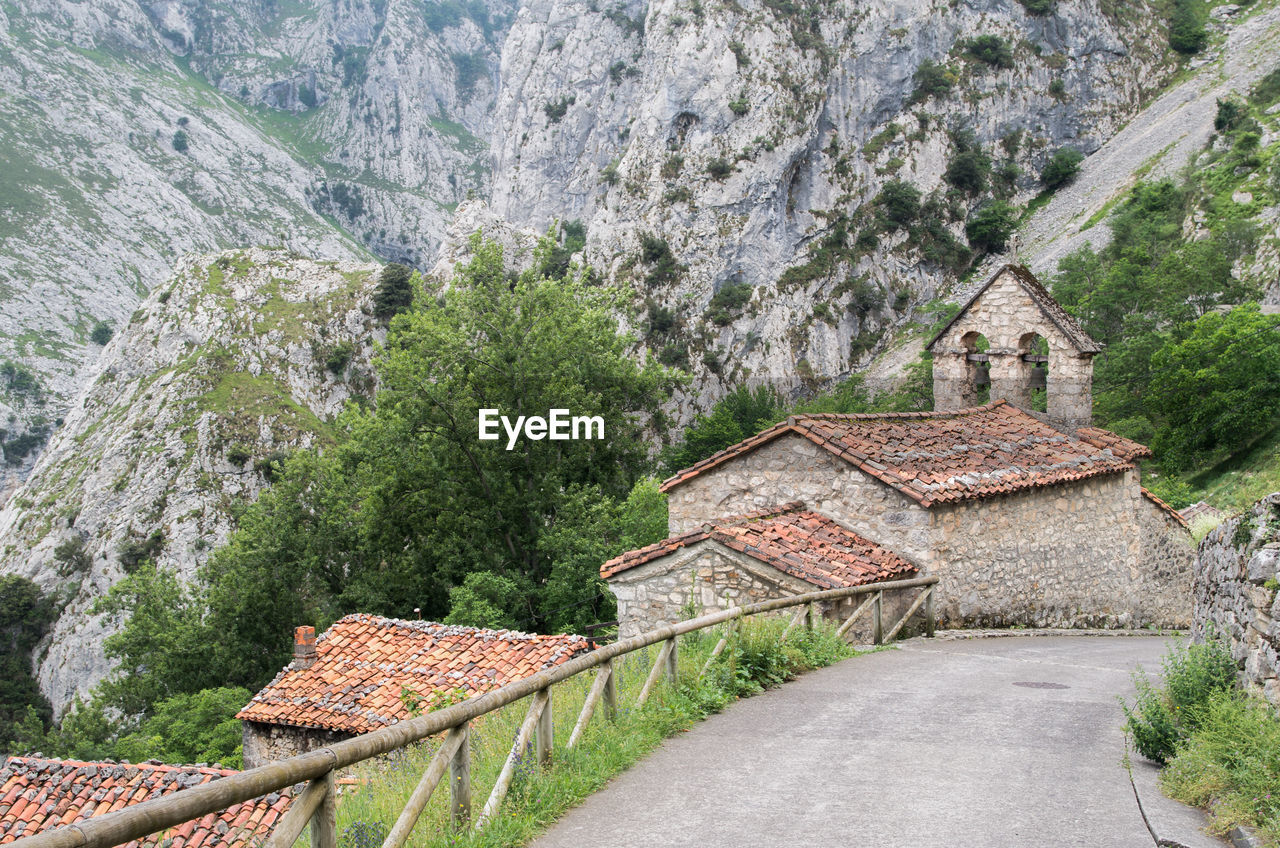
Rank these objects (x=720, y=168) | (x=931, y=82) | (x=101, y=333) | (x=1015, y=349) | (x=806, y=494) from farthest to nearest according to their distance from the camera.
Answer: (x=101, y=333)
(x=931, y=82)
(x=720, y=168)
(x=1015, y=349)
(x=806, y=494)

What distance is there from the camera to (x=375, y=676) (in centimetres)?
1577

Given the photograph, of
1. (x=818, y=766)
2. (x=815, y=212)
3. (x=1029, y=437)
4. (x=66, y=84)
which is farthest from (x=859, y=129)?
(x=66, y=84)

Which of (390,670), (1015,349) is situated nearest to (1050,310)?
(1015,349)

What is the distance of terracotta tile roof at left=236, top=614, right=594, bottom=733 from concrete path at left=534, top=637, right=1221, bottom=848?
7.04 m

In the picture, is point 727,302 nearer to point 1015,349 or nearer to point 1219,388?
point 1219,388

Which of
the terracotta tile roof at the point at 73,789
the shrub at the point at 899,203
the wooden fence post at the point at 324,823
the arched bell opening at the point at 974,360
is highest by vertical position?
the shrub at the point at 899,203

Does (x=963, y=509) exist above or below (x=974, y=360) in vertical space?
below

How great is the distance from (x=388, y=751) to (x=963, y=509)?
11195mm

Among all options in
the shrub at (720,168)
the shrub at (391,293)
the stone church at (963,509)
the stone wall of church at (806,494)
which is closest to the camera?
the stone church at (963,509)

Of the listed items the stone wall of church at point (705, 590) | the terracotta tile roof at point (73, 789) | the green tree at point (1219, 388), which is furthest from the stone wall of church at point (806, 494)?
the green tree at point (1219, 388)

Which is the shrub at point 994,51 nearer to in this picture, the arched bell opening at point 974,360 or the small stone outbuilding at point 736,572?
the arched bell opening at point 974,360

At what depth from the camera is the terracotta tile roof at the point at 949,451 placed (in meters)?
13.5

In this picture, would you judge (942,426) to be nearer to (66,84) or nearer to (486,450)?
(486,450)

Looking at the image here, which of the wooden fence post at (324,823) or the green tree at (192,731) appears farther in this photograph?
the green tree at (192,731)
